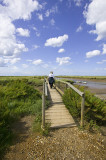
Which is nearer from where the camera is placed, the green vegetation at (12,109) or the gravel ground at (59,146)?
the gravel ground at (59,146)

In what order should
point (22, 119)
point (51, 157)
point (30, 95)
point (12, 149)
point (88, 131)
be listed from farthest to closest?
point (30, 95), point (22, 119), point (88, 131), point (12, 149), point (51, 157)

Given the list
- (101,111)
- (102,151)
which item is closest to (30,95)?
(101,111)

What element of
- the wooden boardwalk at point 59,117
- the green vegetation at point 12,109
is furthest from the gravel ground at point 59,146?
the green vegetation at point 12,109

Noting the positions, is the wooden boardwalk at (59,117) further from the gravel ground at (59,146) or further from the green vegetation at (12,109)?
the green vegetation at (12,109)

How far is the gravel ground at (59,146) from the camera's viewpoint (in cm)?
287

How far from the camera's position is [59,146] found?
127 inches

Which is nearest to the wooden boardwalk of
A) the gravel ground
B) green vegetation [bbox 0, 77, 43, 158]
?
the gravel ground

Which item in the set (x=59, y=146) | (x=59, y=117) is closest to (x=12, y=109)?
(x=59, y=117)

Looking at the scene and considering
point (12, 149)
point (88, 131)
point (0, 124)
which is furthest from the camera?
Result: point (88, 131)

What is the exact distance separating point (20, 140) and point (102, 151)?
292 cm

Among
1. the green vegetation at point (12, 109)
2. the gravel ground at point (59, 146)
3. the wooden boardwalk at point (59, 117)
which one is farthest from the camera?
the wooden boardwalk at point (59, 117)

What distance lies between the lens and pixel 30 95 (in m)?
7.88

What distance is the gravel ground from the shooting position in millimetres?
2869

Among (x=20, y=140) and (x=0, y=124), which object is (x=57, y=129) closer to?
(x=20, y=140)
